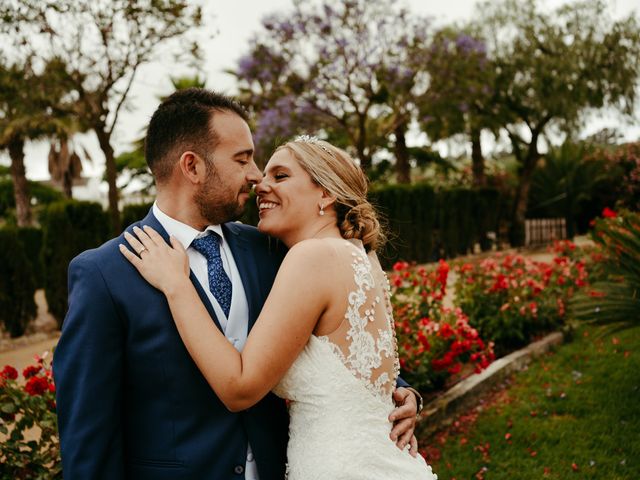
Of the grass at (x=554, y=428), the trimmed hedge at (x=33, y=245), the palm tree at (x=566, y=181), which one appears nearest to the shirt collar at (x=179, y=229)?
the grass at (x=554, y=428)

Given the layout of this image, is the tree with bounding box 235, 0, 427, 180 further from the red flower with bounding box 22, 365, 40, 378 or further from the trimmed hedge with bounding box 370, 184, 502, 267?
the red flower with bounding box 22, 365, 40, 378

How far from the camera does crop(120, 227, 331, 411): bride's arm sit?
1859mm

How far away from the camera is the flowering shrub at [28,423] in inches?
118

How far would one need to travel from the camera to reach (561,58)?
61.0 feet

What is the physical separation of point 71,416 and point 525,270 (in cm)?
681

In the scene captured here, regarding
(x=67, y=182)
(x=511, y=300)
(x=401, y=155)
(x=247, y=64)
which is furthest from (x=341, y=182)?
(x=67, y=182)

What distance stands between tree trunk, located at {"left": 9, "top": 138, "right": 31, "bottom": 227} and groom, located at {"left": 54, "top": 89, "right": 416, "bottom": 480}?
30.2 m

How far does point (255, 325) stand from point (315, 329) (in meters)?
0.26

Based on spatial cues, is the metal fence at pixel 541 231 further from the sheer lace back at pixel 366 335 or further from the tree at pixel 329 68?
the sheer lace back at pixel 366 335

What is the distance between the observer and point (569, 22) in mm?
18938

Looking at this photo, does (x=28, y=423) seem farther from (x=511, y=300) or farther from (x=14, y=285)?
(x=14, y=285)

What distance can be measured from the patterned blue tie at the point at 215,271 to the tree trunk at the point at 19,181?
30.3 m

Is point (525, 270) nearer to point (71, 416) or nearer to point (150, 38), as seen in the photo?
point (71, 416)

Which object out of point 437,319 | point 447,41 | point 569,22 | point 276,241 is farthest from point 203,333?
point 569,22
